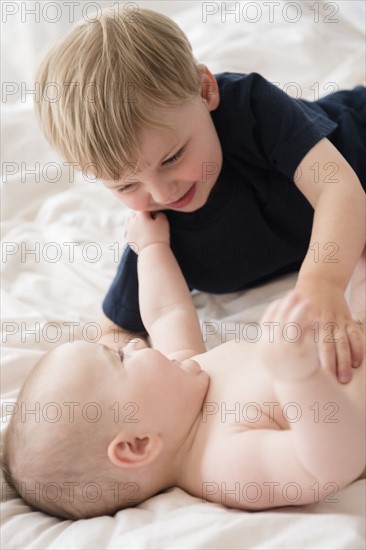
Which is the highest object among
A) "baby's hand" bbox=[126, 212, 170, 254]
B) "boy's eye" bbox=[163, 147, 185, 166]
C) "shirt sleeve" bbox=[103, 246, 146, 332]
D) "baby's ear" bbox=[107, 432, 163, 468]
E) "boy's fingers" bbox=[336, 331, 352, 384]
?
"boy's eye" bbox=[163, 147, 185, 166]

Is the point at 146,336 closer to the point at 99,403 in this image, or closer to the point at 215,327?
the point at 215,327

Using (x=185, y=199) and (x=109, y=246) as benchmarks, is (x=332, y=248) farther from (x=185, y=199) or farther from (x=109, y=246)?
(x=109, y=246)

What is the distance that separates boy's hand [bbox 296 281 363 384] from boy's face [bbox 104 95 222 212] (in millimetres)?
255

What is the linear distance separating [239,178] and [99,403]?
0.52 metres

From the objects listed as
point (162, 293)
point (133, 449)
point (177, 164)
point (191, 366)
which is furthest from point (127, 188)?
point (133, 449)

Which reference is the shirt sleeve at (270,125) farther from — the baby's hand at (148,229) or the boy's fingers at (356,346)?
the boy's fingers at (356,346)

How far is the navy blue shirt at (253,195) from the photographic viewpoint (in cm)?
114

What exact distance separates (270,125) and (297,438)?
22.1 inches

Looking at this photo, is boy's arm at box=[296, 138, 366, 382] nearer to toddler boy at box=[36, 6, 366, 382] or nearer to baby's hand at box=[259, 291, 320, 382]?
toddler boy at box=[36, 6, 366, 382]

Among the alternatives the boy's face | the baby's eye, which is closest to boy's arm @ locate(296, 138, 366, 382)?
the boy's face

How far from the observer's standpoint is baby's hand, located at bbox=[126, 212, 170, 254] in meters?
1.26

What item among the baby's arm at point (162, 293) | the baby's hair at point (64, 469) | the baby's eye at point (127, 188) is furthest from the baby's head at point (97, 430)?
the baby's eye at point (127, 188)

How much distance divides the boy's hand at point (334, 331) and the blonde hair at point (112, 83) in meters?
0.32

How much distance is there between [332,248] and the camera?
101cm
